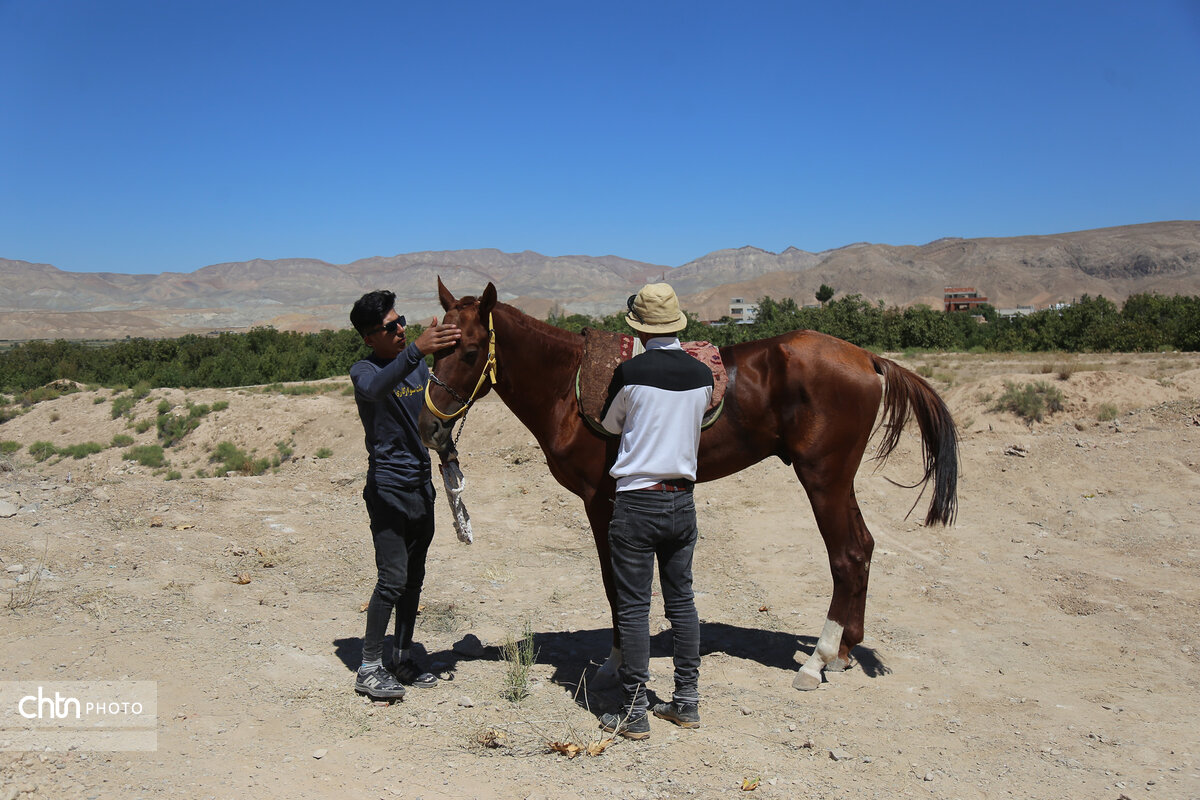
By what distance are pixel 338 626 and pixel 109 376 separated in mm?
32997

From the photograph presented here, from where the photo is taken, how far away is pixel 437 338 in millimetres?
4141

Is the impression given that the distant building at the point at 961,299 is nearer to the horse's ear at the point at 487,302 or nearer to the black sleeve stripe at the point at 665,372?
the horse's ear at the point at 487,302

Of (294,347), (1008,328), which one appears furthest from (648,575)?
(1008,328)

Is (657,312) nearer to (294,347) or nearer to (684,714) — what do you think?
(684,714)

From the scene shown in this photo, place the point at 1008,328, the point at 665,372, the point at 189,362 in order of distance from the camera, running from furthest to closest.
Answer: the point at 1008,328, the point at 189,362, the point at 665,372

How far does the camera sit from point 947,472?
5480 millimetres

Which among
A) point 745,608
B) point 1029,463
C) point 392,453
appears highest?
point 392,453

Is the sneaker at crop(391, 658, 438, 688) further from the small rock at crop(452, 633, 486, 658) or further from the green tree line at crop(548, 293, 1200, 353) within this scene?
the green tree line at crop(548, 293, 1200, 353)

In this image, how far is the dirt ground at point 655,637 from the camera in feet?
11.6

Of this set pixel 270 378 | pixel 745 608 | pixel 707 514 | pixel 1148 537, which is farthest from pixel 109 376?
pixel 1148 537

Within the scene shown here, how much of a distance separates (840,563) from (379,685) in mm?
3085

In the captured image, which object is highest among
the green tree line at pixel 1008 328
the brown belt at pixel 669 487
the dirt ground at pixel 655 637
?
the green tree line at pixel 1008 328

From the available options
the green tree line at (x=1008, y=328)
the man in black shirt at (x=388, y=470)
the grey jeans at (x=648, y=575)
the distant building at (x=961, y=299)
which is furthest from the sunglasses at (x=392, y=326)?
the distant building at (x=961, y=299)

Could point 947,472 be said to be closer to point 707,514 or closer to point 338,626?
point 707,514
